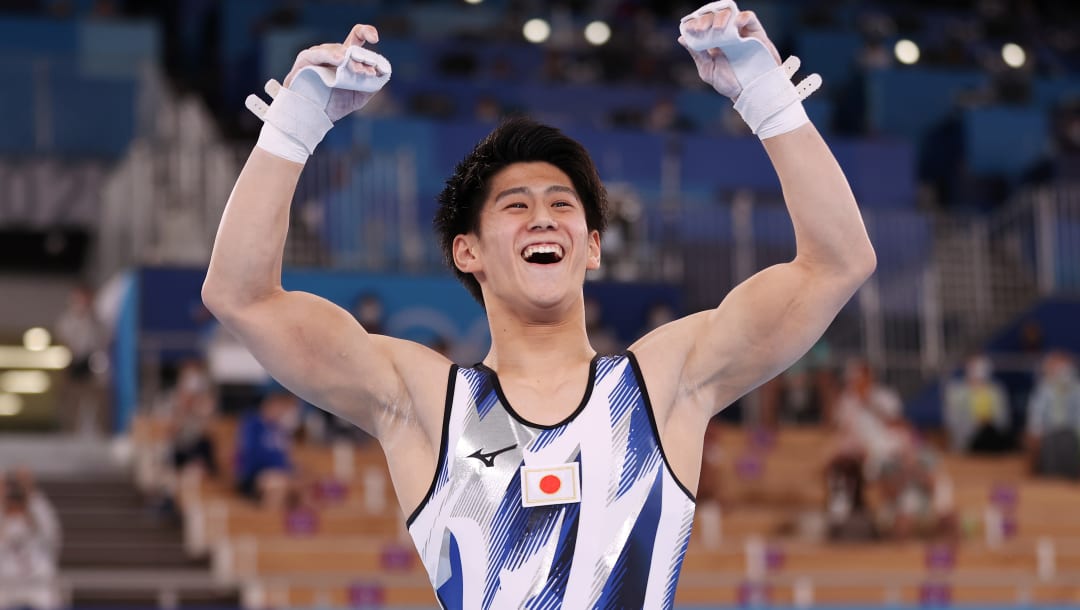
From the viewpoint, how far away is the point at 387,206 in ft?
62.1

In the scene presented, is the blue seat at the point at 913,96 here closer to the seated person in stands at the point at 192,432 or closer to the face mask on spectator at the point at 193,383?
the face mask on spectator at the point at 193,383

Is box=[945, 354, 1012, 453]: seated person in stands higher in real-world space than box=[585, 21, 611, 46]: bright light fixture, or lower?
lower

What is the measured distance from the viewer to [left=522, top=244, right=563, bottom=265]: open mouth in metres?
3.96

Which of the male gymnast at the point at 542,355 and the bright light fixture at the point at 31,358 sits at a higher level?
the male gymnast at the point at 542,355

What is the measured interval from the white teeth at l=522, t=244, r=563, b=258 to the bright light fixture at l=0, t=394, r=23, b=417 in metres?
29.3

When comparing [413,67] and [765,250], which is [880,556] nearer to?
[765,250]

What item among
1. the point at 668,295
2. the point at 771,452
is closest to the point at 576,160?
the point at 771,452

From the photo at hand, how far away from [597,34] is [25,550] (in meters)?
14.8

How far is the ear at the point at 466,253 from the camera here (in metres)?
4.15

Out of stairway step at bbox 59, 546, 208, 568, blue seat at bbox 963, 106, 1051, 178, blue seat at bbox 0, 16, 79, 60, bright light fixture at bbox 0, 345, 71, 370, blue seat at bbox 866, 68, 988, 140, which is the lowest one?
stairway step at bbox 59, 546, 208, 568

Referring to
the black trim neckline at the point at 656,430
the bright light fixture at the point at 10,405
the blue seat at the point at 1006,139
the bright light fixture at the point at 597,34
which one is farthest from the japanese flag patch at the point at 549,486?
the bright light fixture at the point at 10,405

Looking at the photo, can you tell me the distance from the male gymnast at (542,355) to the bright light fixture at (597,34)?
21.6 metres

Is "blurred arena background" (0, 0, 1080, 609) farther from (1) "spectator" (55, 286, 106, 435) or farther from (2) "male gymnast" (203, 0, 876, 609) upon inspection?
(2) "male gymnast" (203, 0, 876, 609)

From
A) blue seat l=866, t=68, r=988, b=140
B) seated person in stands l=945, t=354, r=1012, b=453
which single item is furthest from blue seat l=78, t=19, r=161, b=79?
seated person in stands l=945, t=354, r=1012, b=453
